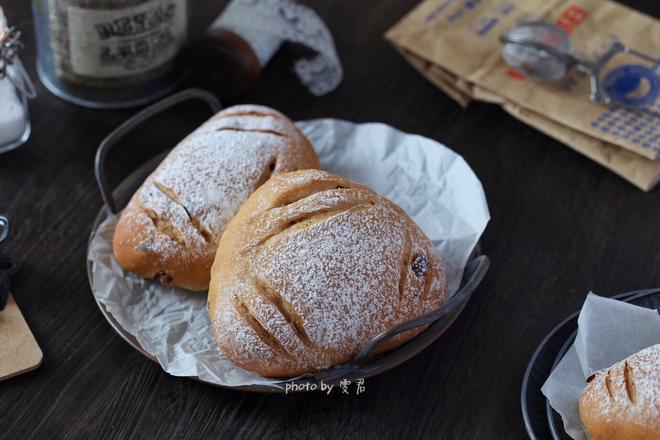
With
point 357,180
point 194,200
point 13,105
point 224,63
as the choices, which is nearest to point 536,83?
point 357,180

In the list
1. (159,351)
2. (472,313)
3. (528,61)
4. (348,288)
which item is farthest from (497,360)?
(528,61)

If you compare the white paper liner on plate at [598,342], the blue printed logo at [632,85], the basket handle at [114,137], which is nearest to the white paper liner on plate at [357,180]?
the basket handle at [114,137]

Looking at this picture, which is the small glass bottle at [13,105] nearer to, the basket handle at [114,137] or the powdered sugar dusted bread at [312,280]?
the basket handle at [114,137]

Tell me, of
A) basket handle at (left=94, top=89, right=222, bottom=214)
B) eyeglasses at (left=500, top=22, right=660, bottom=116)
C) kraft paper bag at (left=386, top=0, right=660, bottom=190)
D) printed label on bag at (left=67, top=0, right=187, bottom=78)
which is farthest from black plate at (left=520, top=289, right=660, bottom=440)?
printed label on bag at (left=67, top=0, right=187, bottom=78)

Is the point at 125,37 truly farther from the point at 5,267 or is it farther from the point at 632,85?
the point at 632,85

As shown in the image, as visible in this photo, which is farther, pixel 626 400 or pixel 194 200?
pixel 194 200

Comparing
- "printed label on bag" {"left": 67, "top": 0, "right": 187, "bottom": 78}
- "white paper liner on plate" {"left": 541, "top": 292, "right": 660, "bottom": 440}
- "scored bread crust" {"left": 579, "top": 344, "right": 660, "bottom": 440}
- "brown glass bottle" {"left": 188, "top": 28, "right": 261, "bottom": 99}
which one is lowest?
"white paper liner on plate" {"left": 541, "top": 292, "right": 660, "bottom": 440}

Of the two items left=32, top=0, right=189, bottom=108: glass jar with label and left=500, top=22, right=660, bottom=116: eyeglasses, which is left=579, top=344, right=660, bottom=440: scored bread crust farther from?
left=32, top=0, right=189, bottom=108: glass jar with label
